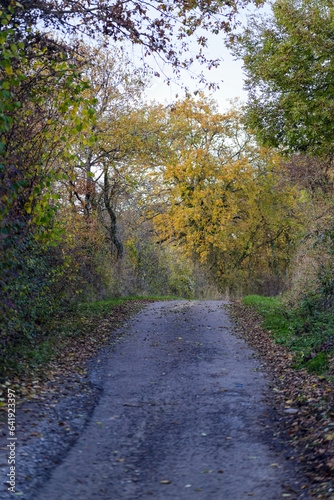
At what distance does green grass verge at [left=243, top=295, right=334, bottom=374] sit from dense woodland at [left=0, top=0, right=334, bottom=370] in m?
0.49

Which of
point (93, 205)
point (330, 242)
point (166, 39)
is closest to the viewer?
point (166, 39)

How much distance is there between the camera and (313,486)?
4133 mm

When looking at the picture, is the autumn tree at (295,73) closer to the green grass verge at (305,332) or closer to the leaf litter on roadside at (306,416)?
the green grass verge at (305,332)

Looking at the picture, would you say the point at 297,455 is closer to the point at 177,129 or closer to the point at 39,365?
the point at 39,365

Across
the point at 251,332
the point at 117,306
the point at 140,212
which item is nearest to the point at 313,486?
the point at 251,332

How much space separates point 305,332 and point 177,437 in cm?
543

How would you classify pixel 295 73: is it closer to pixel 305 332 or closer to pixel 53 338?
pixel 305 332

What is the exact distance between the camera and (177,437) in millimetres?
5480

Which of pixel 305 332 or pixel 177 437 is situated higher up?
pixel 305 332

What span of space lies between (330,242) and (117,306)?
7.83m

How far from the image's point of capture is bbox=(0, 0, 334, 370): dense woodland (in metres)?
7.07

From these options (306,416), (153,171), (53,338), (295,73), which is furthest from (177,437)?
(153,171)

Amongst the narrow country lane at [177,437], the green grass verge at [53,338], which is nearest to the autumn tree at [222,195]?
the green grass verge at [53,338]

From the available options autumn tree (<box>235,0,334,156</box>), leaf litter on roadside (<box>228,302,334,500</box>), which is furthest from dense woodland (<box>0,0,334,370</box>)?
leaf litter on roadside (<box>228,302,334,500</box>)
